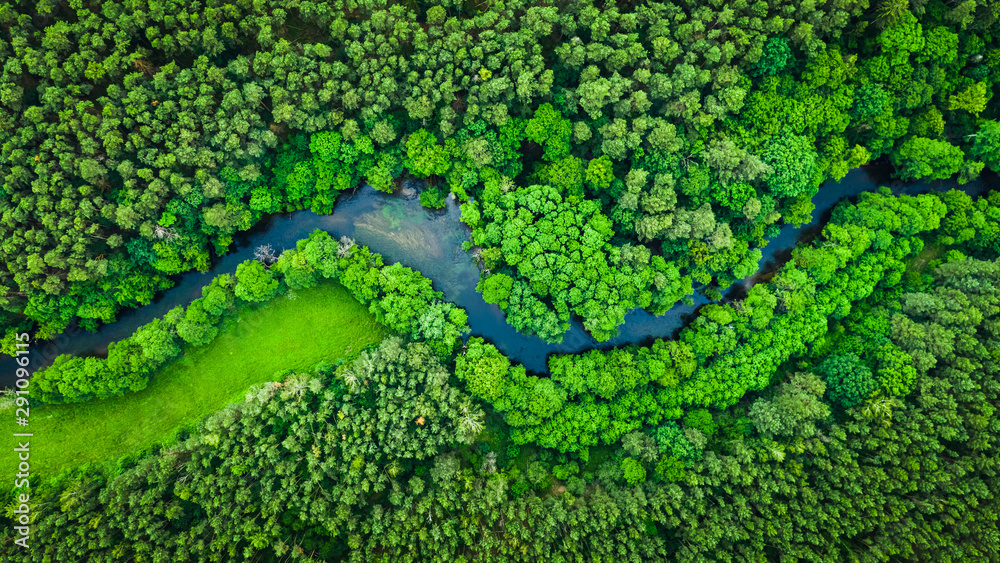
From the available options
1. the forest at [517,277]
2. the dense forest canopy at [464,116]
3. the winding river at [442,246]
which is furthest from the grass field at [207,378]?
the dense forest canopy at [464,116]

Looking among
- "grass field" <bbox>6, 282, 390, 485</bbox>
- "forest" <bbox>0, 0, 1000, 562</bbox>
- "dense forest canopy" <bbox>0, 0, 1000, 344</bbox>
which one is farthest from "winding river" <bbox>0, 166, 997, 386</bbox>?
"grass field" <bbox>6, 282, 390, 485</bbox>

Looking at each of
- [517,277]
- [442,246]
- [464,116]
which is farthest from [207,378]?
[464,116]

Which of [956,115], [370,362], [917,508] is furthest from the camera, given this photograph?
[956,115]

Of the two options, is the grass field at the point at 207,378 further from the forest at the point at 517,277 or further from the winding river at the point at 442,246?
the winding river at the point at 442,246

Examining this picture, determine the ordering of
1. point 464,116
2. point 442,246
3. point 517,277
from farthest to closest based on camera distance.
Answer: point 442,246 < point 517,277 < point 464,116

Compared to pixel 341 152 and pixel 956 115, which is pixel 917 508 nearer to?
pixel 956 115

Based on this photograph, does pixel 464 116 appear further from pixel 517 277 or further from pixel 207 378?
pixel 207 378

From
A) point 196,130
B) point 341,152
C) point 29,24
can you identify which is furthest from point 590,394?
point 29,24
